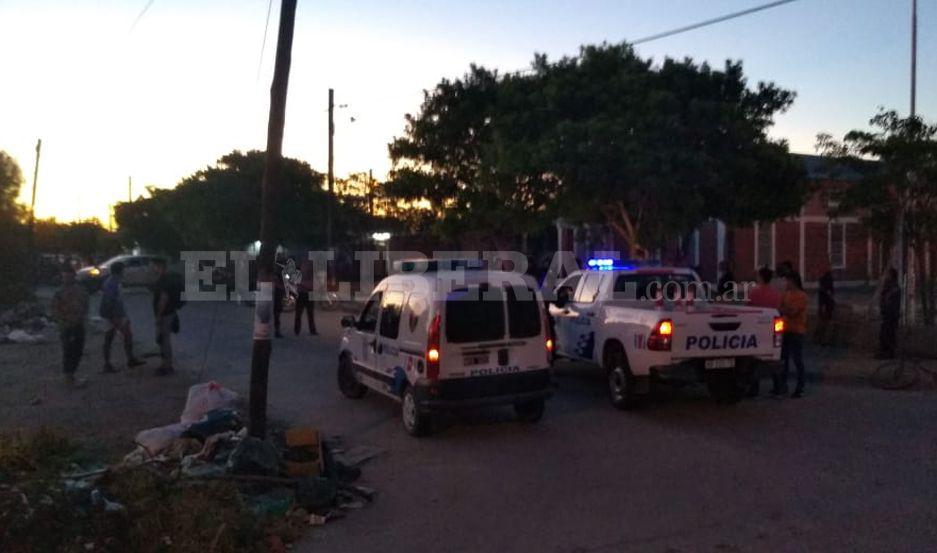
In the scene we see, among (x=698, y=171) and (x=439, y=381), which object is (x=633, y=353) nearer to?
(x=439, y=381)

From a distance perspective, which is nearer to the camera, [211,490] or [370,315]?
[211,490]

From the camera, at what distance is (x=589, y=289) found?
14.0 m

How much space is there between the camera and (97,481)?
7.56 metres

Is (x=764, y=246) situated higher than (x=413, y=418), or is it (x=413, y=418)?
(x=764, y=246)

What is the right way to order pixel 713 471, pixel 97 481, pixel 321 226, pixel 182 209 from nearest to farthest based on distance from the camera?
pixel 97 481 < pixel 713 471 < pixel 321 226 < pixel 182 209

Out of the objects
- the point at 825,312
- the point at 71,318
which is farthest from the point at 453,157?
the point at 71,318

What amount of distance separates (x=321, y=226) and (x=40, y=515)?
37.4 meters

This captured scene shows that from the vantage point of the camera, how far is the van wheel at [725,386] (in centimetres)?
1216

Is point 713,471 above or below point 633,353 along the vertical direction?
below

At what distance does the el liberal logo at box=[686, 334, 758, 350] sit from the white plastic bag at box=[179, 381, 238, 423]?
17.7 feet

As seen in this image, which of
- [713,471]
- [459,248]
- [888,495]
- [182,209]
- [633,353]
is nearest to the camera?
[888,495]

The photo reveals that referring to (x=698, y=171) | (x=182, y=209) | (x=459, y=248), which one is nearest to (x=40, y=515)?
(x=698, y=171)

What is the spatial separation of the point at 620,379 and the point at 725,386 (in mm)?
1345

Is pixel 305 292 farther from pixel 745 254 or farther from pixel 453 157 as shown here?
pixel 745 254
